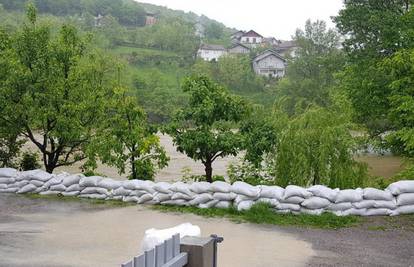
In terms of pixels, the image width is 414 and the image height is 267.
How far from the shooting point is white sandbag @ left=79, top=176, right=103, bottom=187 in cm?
822

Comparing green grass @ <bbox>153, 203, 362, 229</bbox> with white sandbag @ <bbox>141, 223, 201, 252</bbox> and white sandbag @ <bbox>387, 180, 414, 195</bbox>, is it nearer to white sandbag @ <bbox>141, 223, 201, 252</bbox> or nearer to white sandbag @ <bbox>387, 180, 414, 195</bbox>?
white sandbag @ <bbox>387, 180, 414, 195</bbox>

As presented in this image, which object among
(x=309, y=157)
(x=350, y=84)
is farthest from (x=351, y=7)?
(x=309, y=157)

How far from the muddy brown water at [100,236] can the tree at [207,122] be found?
1.22 meters

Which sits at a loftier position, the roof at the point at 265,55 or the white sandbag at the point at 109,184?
the roof at the point at 265,55

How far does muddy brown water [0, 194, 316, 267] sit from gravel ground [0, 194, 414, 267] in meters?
0.01

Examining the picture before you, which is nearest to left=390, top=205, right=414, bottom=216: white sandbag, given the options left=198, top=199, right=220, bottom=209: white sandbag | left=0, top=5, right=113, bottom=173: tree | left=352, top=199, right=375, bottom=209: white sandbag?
left=352, top=199, right=375, bottom=209: white sandbag

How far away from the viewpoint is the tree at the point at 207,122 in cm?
803

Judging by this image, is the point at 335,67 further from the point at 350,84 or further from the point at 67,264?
the point at 67,264

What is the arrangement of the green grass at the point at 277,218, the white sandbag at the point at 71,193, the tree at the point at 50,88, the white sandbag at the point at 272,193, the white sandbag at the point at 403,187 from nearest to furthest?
the green grass at the point at 277,218
the white sandbag at the point at 403,187
the white sandbag at the point at 272,193
the white sandbag at the point at 71,193
the tree at the point at 50,88

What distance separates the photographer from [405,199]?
7043 millimetres

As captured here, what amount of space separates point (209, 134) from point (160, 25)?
61.1 metres

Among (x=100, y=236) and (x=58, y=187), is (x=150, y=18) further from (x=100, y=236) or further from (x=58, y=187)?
(x=100, y=236)

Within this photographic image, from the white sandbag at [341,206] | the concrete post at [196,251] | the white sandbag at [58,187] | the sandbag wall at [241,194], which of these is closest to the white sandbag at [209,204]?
the sandbag wall at [241,194]

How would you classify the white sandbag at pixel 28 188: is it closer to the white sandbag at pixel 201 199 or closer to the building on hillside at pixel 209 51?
the white sandbag at pixel 201 199
